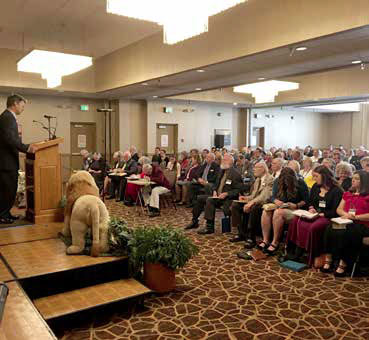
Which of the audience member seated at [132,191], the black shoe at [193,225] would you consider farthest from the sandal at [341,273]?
the audience member seated at [132,191]

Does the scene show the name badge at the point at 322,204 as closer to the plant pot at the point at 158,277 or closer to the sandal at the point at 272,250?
the sandal at the point at 272,250

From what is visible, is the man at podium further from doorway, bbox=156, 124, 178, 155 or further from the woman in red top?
doorway, bbox=156, 124, 178, 155

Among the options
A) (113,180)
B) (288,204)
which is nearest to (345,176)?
(288,204)

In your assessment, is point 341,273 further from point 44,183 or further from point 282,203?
point 44,183

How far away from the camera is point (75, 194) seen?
3.75 metres

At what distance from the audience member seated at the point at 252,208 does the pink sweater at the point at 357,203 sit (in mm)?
1161

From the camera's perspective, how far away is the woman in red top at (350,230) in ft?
13.2

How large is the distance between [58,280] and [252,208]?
2924 mm

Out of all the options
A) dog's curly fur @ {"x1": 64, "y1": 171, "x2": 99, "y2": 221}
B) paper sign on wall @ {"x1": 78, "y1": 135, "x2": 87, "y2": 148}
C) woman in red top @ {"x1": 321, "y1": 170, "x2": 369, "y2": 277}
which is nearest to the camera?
dog's curly fur @ {"x1": 64, "y1": 171, "x2": 99, "y2": 221}

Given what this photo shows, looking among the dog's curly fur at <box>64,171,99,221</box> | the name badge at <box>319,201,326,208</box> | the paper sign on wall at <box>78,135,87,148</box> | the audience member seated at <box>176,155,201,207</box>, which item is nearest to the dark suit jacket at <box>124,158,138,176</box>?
the audience member seated at <box>176,155,201,207</box>

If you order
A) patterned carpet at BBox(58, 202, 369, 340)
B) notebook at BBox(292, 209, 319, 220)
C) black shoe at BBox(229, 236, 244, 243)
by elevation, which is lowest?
patterned carpet at BBox(58, 202, 369, 340)

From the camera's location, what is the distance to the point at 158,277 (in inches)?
137

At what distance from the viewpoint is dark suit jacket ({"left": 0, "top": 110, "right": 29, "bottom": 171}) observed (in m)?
4.22

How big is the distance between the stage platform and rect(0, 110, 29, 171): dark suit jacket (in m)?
1.02
